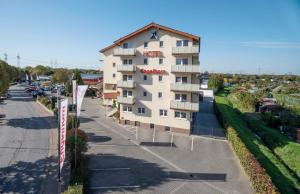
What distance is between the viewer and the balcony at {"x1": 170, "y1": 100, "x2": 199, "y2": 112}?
3121 cm

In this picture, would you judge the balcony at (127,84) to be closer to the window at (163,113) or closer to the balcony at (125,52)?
the balcony at (125,52)

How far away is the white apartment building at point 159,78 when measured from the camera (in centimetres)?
3155

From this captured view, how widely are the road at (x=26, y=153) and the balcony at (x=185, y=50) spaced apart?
61.3ft

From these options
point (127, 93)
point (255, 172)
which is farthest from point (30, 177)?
point (127, 93)

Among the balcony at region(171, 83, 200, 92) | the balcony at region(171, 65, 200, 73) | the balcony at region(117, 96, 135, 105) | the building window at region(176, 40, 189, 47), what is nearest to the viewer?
the balcony at region(171, 65, 200, 73)

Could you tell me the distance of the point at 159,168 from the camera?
21297 mm

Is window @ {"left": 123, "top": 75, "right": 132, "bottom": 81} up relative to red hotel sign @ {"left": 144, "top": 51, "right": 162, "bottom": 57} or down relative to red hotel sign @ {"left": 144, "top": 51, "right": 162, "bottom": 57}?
down

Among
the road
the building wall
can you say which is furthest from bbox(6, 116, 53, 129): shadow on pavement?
the building wall

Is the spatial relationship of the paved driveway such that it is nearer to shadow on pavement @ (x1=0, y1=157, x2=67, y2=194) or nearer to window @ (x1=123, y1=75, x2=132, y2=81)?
shadow on pavement @ (x1=0, y1=157, x2=67, y2=194)

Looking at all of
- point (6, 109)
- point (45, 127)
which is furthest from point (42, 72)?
point (45, 127)

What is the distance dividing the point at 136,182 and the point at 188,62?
18.4 metres

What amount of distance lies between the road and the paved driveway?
3.58 m

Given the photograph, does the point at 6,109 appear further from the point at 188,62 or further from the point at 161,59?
the point at 188,62

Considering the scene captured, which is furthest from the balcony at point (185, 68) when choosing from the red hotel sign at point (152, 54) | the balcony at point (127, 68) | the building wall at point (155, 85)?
the balcony at point (127, 68)
